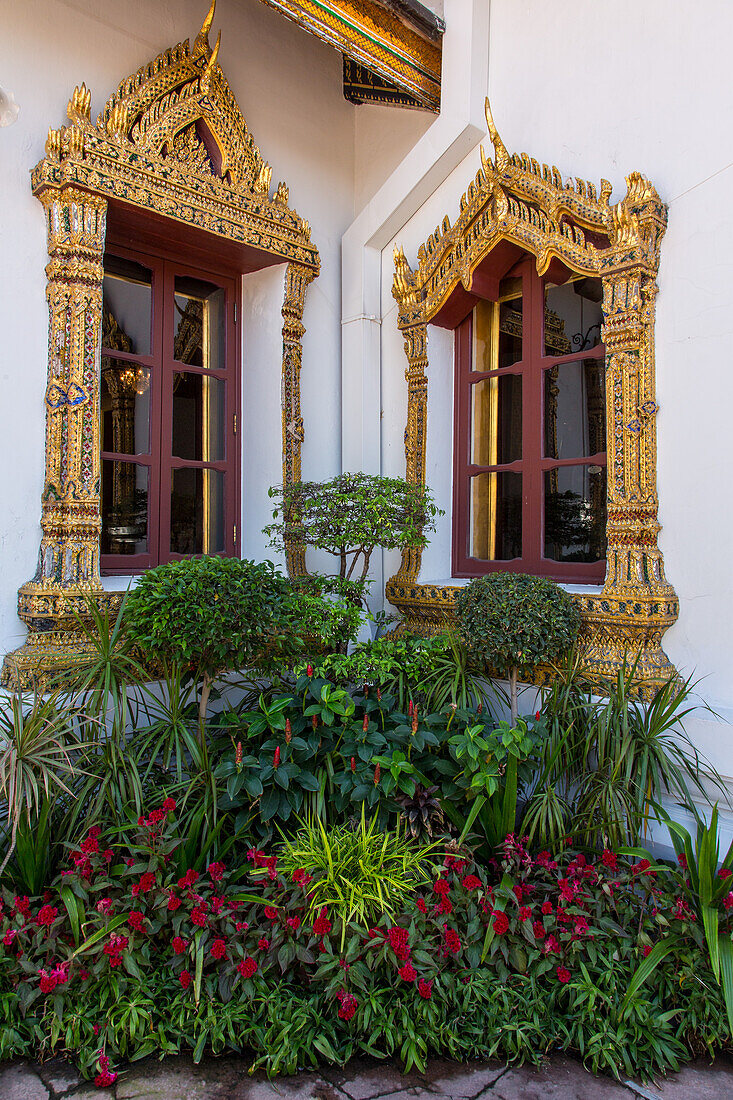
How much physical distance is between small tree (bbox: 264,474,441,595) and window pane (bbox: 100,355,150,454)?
0.82 m

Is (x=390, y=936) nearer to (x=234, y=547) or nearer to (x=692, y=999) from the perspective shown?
(x=692, y=999)

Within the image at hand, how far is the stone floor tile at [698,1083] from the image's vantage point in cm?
199

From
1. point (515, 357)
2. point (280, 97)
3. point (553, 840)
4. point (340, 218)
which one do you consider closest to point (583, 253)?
point (515, 357)

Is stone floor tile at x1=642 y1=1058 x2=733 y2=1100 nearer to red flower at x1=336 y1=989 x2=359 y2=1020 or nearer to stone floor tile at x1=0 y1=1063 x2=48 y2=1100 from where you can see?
red flower at x1=336 y1=989 x2=359 y2=1020

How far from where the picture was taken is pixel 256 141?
159 inches

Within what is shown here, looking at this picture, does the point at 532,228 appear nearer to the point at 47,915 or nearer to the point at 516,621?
the point at 516,621

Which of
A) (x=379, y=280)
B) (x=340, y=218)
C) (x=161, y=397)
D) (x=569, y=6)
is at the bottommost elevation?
(x=161, y=397)

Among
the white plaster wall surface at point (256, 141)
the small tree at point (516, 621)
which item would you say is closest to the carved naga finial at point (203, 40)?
the white plaster wall surface at point (256, 141)

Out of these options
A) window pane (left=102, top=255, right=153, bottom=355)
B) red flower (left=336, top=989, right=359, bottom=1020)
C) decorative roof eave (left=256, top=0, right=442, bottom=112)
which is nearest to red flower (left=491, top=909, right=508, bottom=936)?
red flower (left=336, top=989, right=359, bottom=1020)

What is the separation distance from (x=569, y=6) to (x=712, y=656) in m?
3.12

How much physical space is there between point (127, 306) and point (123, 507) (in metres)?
1.05

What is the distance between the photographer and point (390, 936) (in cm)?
211

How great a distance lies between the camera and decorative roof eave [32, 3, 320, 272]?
3.19 metres

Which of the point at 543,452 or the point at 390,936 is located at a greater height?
the point at 543,452
